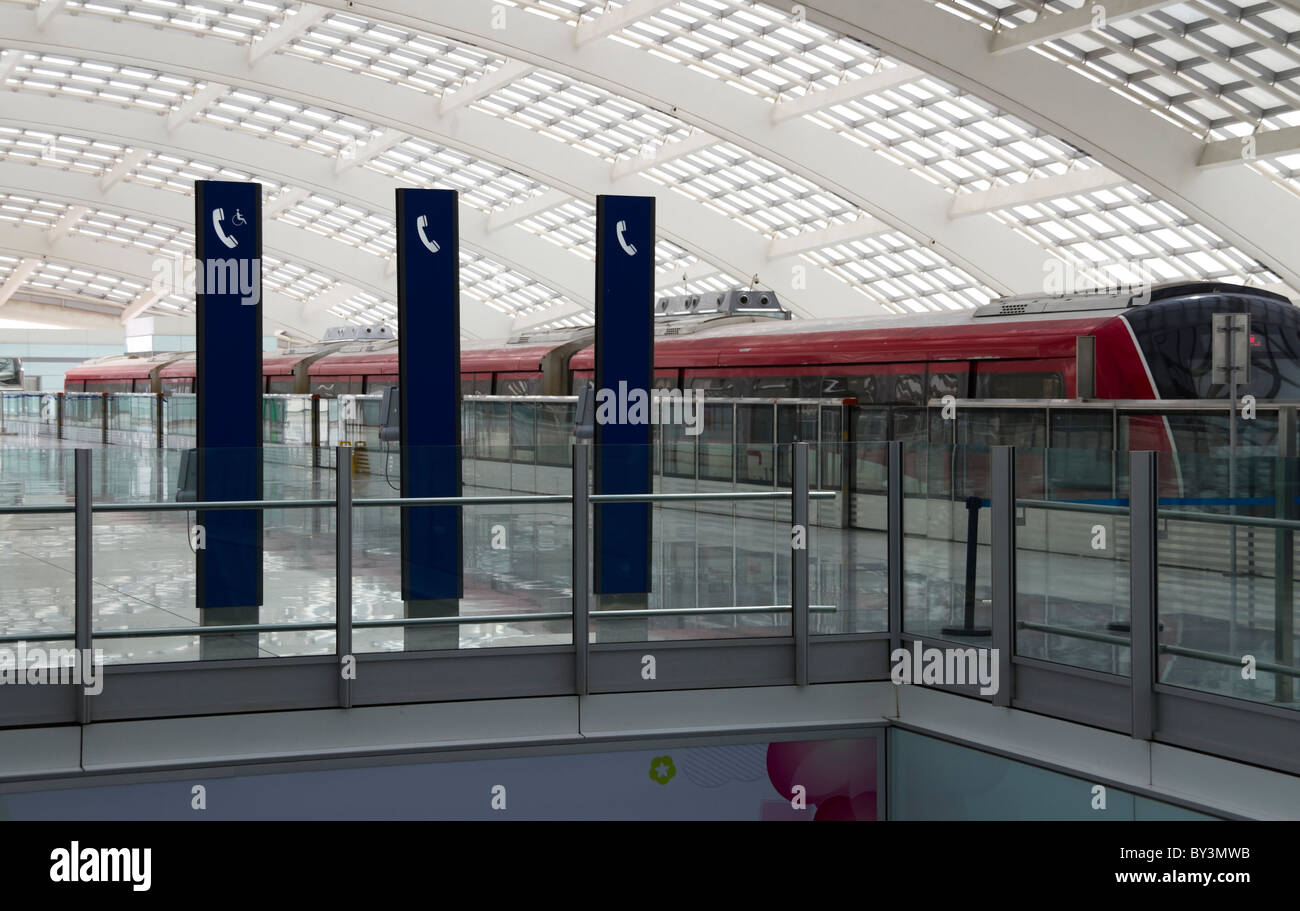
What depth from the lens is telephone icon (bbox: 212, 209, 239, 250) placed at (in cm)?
1027

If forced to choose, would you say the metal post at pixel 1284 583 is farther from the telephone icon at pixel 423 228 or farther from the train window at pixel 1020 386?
the train window at pixel 1020 386

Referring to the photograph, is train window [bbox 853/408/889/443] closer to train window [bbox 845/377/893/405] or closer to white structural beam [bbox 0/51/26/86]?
train window [bbox 845/377/893/405]

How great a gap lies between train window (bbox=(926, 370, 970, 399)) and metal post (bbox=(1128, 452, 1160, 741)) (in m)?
9.49

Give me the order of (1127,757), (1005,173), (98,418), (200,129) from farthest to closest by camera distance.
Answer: (200,129) → (1005,173) → (98,418) → (1127,757)

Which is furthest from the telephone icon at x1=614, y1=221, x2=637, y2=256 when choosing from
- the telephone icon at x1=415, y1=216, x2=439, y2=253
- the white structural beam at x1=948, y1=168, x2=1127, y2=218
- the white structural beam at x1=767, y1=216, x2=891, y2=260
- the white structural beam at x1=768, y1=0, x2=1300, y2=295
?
the white structural beam at x1=767, y1=216, x2=891, y2=260

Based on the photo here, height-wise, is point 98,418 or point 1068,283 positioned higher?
point 1068,283

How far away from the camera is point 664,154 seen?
139 ft

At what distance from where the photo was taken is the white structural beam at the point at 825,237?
43.2m

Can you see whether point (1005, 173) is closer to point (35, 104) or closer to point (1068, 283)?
point (1068, 283)

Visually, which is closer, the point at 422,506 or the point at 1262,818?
the point at 1262,818

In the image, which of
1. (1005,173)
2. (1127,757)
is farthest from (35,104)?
(1127,757)

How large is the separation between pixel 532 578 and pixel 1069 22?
21.5 m

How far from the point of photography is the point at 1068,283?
41.7 m

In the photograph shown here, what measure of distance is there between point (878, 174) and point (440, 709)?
31.6 metres
